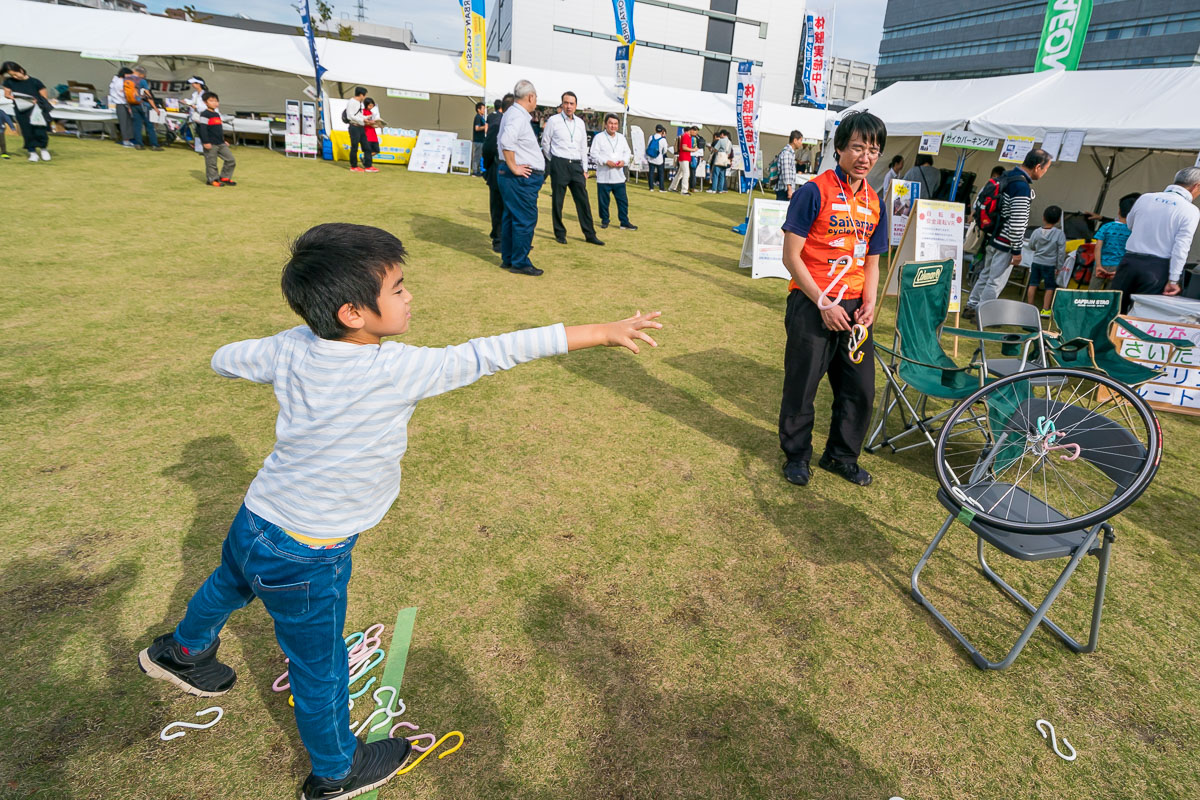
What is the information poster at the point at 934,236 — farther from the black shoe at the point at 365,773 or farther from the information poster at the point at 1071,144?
the black shoe at the point at 365,773

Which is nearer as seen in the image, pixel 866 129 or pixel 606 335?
pixel 606 335

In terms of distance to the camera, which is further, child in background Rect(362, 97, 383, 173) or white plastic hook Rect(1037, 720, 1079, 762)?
child in background Rect(362, 97, 383, 173)

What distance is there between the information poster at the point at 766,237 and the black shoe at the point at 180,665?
832 cm

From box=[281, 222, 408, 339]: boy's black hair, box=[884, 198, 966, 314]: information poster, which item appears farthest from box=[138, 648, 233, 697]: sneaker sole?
box=[884, 198, 966, 314]: information poster

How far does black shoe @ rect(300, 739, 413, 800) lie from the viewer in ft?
5.94

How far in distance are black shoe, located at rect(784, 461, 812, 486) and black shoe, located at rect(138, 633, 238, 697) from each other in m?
3.14

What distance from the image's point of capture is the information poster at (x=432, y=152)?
18.2 metres

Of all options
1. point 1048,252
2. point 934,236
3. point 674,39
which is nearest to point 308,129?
point 934,236

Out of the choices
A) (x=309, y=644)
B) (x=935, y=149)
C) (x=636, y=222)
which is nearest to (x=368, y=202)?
A: (x=636, y=222)

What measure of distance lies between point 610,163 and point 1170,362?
8.21m

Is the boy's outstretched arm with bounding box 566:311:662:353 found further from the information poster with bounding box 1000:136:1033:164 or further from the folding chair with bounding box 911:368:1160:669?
the information poster with bounding box 1000:136:1033:164

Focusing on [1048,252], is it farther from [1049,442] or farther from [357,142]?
[357,142]

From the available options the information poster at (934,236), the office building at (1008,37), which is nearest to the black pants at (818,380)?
the information poster at (934,236)

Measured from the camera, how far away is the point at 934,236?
687 centimetres
